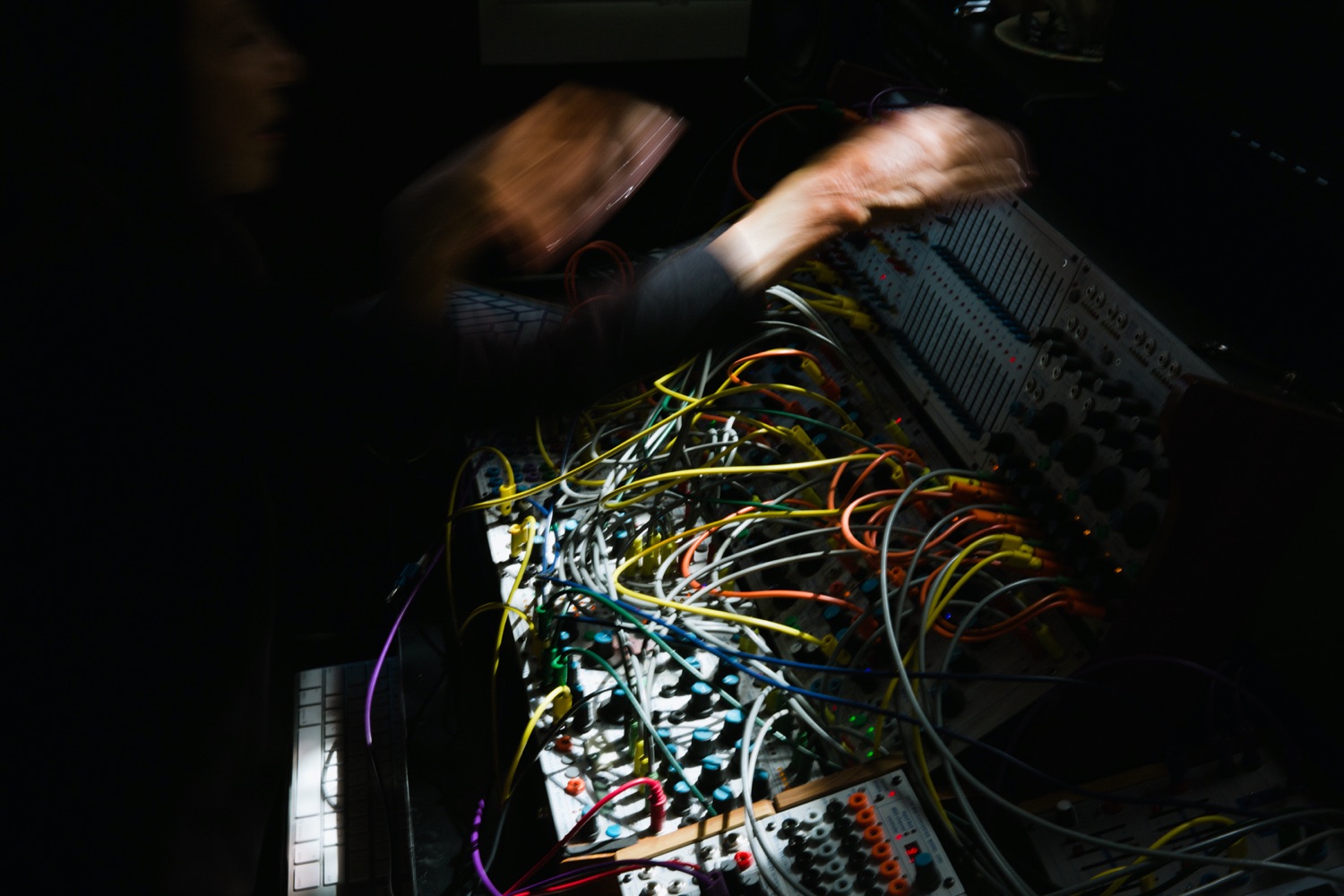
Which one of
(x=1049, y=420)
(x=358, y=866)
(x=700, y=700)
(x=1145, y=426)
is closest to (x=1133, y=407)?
(x=1145, y=426)

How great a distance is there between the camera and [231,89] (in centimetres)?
74

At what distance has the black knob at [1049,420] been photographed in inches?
48.5

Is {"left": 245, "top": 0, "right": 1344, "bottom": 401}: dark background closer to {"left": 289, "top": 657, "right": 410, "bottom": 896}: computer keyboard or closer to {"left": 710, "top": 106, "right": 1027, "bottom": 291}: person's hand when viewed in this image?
{"left": 710, "top": 106, "right": 1027, "bottom": 291}: person's hand

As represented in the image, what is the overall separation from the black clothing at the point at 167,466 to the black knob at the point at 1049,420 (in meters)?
0.54

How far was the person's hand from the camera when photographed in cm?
95

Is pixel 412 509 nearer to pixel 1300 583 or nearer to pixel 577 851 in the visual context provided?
pixel 577 851

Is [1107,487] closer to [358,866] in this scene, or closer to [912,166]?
[912,166]

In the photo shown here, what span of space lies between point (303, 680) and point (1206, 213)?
1517mm

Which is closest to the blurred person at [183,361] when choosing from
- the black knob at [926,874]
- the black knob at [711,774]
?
the black knob at [711,774]

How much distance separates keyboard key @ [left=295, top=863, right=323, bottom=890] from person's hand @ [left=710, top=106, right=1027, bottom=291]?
101 centimetres

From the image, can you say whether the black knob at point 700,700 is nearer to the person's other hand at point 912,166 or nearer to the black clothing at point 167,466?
the black clothing at point 167,466

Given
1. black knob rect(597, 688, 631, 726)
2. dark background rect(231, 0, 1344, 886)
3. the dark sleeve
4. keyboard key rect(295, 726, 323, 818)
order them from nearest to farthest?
the dark sleeve
dark background rect(231, 0, 1344, 886)
black knob rect(597, 688, 631, 726)
keyboard key rect(295, 726, 323, 818)

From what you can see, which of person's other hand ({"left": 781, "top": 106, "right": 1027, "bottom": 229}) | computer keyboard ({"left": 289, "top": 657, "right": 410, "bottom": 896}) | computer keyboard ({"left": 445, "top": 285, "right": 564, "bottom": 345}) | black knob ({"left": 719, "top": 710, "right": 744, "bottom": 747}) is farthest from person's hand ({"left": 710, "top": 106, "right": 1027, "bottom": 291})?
computer keyboard ({"left": 289, "top": 657, "right": 410, "bottom": 896})

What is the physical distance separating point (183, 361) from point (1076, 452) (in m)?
0.99
